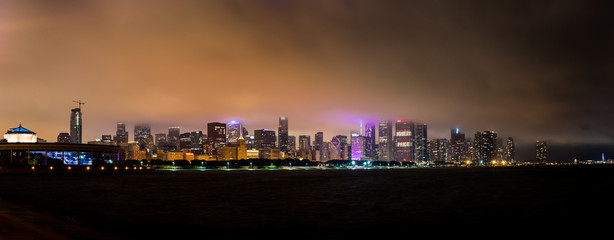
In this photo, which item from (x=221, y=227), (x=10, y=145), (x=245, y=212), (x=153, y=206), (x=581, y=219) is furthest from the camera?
(x=10, y=145)

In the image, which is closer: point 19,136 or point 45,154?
point 45,154

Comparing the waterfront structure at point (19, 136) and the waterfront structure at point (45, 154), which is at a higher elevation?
the waterfront structure at point (19, 136)

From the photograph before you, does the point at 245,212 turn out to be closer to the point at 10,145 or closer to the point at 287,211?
the point at 287,211

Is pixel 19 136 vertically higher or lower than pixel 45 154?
higher

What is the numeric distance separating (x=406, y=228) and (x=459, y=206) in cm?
1593

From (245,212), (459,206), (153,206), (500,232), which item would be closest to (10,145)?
(153,206)

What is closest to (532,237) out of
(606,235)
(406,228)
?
(606,235)

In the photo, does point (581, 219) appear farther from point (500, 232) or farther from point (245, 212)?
point (245, 212)

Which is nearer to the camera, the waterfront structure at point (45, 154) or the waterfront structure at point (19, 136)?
the waterfront structure at point (45, 154)

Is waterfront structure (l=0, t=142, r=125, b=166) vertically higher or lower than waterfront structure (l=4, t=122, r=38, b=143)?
lower

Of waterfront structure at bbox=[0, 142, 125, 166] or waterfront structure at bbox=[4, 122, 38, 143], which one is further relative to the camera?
waterfront structure at bbox=[4, 122, 38, 143]

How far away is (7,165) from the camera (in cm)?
13538

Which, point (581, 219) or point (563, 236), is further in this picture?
point (581, 219)

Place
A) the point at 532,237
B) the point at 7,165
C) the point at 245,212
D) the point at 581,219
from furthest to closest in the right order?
the point at 7,165 → the point at 245,212 → the point at 581,219 → the point at 532,237
